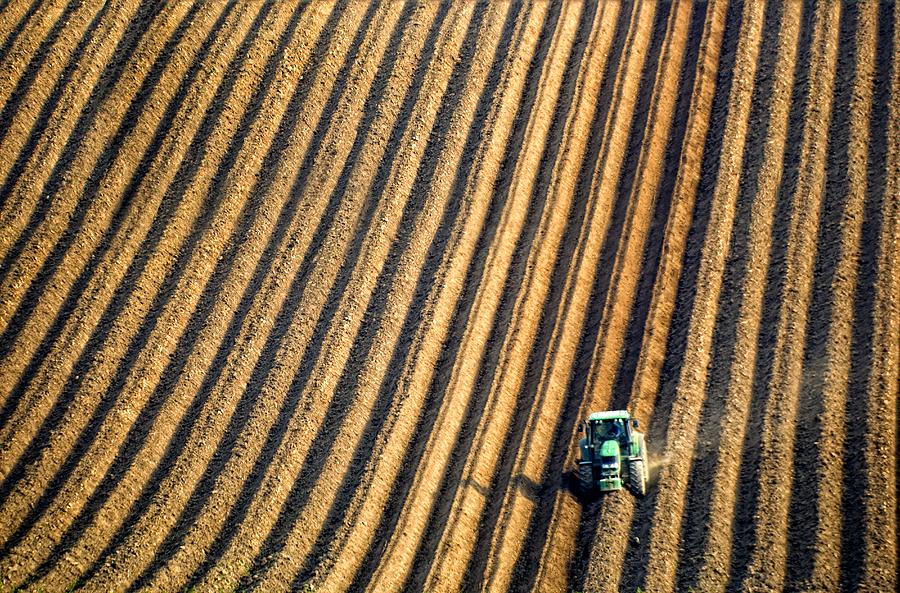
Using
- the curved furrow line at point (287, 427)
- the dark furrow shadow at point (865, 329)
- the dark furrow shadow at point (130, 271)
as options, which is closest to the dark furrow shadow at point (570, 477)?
the curved furrow line at point (287, 427)

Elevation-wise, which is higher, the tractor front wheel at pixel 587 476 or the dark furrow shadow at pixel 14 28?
the dark furrow shadow at pixel 14 28

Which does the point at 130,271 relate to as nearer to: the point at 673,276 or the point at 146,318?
the point at 146,318

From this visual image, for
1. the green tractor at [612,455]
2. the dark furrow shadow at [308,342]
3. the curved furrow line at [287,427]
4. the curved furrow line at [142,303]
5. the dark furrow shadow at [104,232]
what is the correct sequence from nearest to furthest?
the green tractor at [612,455] < the curved furrow line at [287,427] < the dark furrow shadow at [308,342] < the curved furrow line at [142,303] < the dark furrow shadow at [104,232]

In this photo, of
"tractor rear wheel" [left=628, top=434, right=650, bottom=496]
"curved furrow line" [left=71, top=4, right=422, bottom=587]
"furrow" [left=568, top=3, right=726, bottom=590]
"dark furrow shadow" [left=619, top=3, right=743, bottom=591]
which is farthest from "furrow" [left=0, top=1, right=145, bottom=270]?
"dark furrow shadow" [left=619, top=3, right=743, bottom=591]

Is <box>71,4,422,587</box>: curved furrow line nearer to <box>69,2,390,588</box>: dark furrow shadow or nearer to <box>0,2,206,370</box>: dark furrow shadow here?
<box>69,2,390,588</box>: dark furrow shadow

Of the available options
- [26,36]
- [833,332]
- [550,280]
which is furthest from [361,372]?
[26,36]

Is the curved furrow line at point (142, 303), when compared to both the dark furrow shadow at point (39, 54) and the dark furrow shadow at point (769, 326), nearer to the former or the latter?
the dark furrow shadow at point (39, 54)

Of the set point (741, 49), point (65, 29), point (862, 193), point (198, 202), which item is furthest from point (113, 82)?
point (862, 193)
